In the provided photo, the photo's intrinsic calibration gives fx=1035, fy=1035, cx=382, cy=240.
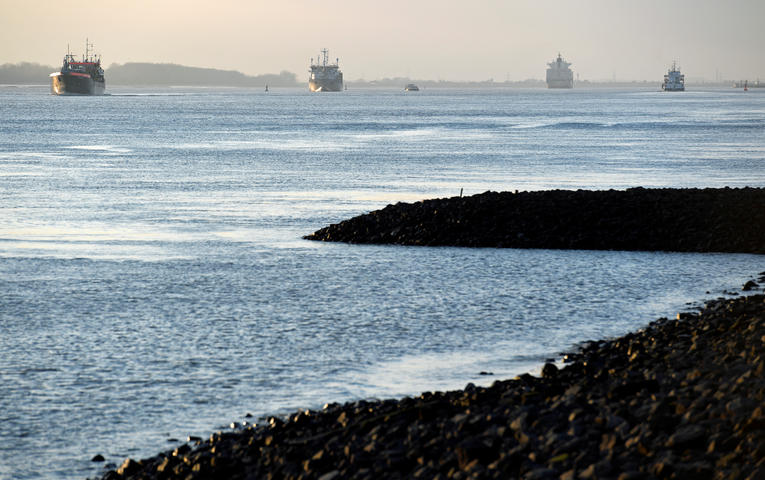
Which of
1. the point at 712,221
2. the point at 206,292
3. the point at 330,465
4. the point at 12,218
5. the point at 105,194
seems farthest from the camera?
the point at 105,194

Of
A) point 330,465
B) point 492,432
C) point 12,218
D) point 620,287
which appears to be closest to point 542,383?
point 492,432

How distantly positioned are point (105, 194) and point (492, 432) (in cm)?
3318

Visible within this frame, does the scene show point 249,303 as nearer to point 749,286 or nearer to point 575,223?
point 749,286

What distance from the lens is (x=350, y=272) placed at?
23.3 m

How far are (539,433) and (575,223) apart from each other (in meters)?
18.7

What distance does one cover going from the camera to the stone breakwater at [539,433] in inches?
356

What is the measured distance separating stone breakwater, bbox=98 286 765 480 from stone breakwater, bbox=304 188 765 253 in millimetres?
14258


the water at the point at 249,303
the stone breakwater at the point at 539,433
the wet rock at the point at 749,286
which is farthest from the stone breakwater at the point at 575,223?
the stone breakwater at the point at 539,433

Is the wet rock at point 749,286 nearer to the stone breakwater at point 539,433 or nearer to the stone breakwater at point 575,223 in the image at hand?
the stone breakwater at point 575,223

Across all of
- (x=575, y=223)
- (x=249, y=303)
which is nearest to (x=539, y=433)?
(x=249, y=303)

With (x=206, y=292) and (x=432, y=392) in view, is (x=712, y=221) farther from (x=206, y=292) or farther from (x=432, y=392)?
(x=432, y=392)

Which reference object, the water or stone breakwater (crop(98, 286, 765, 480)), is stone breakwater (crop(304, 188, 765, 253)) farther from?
stone breakwater (crop(98, 286, 765, 480))

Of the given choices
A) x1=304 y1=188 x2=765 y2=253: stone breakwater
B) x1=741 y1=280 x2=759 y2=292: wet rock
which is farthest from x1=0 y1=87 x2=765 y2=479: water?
x1=304 y1=188 x2=765 y2=253: stone breakwater

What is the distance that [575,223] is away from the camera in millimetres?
28125
